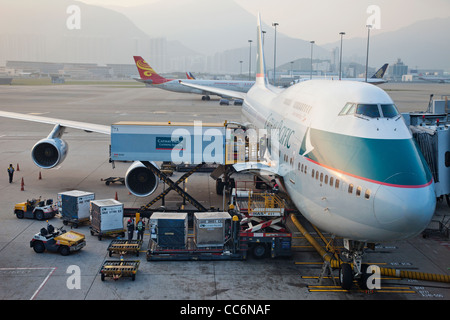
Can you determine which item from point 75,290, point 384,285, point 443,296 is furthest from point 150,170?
point 443,296

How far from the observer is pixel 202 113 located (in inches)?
2990

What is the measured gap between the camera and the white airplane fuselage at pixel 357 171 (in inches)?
535

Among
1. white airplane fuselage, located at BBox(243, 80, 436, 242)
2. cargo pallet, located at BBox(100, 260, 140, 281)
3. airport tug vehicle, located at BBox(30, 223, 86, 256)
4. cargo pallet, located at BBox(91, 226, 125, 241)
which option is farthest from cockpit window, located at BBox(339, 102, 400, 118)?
airport tug vehicle, located at BBox(30, 223, 86, 256)

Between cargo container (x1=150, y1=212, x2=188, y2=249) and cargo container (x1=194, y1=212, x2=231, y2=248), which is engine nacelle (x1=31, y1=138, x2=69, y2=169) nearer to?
cargo container (x1=150, y1=212, x2=188, y2=249)

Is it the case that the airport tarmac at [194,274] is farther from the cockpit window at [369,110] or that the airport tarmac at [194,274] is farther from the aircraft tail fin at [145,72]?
the aircraft tail fin at [145,72]

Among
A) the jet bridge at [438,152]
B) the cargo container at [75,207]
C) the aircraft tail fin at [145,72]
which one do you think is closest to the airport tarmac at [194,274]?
the cargo container at [75,207]

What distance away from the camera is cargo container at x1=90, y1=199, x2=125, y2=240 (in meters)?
21.6

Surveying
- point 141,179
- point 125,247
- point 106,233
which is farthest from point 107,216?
point 141,179

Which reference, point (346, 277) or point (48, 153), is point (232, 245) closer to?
point (346, 277)

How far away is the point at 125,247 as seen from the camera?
64.4 feet

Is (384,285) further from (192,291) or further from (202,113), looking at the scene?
(202,113)

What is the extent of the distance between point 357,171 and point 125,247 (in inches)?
404

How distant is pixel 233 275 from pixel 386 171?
23.4 feet
